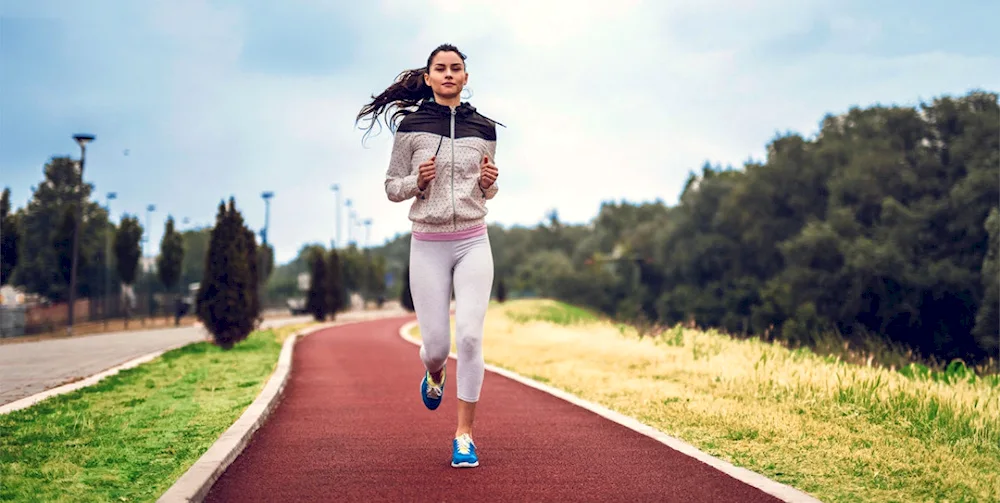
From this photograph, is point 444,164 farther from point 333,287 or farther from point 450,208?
point 333,287

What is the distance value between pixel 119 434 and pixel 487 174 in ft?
11.4

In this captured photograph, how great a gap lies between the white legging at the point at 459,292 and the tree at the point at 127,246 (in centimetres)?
4375

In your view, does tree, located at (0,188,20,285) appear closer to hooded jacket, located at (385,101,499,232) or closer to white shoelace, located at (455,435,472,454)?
hooded jacket, located at (385,101,499,232)

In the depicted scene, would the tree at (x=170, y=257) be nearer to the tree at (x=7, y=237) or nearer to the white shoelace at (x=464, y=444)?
the tree at (x=7, y=237)

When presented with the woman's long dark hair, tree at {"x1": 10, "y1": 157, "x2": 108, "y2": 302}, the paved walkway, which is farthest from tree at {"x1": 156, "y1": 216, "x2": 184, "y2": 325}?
the woman's long dark hair

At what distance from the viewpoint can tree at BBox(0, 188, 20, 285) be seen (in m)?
31.1

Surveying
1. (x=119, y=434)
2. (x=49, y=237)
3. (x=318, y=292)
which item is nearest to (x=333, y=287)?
(x=318, y=292)

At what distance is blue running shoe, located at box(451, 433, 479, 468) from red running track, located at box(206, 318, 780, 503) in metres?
0.08

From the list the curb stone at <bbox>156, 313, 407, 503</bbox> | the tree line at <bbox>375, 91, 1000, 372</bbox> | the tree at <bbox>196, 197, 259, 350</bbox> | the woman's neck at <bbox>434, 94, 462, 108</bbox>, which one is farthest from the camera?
the tree line at <bbox>375, 91, 1000, 372</bbox>

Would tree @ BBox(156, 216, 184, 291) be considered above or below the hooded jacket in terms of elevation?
above

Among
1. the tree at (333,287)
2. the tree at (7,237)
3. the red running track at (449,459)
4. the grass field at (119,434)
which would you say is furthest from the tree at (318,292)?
the red running track at (449,459)

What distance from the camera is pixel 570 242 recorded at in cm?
15588

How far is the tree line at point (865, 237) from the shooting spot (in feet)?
124

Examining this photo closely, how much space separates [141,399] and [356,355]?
8.08 m
